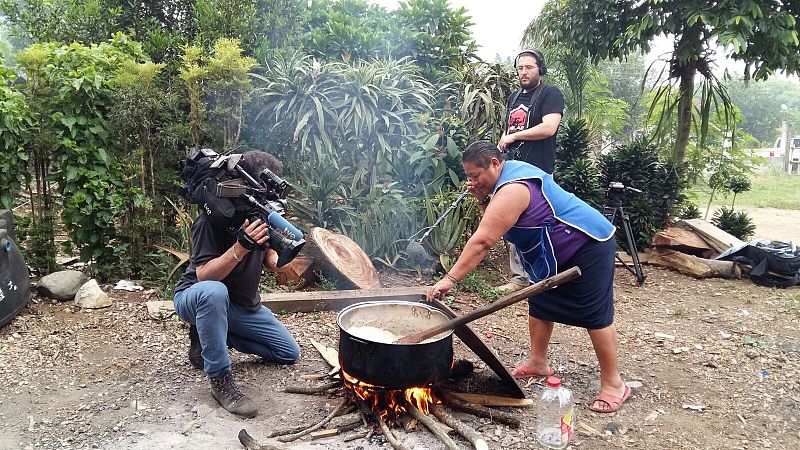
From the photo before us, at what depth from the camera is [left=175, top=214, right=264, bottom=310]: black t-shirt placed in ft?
10.1

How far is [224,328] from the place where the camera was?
123 inches

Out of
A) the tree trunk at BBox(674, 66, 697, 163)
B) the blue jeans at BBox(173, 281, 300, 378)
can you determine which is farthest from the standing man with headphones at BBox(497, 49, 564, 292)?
the tree trunk at BBox(674, 66, 697, 163)

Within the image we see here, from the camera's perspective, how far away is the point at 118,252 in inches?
201

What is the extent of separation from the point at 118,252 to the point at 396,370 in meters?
3.33

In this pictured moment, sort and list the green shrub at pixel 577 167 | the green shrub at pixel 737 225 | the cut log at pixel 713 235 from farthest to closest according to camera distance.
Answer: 1. the green shrub at pixel 737 225
2. the green shrub at pixel 577 167
3. the cut log at pixel 713 235

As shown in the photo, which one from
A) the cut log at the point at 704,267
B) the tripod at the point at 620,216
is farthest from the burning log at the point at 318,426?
the cut log at the point at 704,267

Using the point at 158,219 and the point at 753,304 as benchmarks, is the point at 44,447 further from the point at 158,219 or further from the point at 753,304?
the point at 753,304

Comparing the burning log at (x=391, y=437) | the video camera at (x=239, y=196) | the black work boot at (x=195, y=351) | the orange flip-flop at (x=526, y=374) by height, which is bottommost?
the orange flip-flop at (x=526, y=374)

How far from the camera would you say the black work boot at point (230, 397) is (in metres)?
3.06

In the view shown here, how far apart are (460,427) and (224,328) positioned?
52.0 inches

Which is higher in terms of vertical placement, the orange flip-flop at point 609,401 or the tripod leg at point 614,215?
the tripod leg at point 614,215

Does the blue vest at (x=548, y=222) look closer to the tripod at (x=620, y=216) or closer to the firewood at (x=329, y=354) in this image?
the firewood at (x=329, y=354)

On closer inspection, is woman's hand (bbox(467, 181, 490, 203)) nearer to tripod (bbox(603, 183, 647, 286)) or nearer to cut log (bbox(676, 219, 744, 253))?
tripod (bbox(603, 183, 647, 286))

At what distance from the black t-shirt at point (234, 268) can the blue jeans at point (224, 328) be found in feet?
0.21
